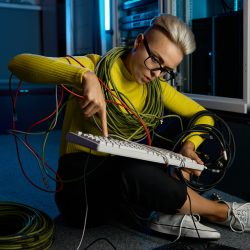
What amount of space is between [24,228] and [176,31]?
888 mm

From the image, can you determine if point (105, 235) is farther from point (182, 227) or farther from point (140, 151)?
point (140, 151)

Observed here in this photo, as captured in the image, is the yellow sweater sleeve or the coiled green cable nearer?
the yellow sweater sleeve

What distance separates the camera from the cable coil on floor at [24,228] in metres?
1.32

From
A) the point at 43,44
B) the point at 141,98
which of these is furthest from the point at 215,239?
the point at 43,44

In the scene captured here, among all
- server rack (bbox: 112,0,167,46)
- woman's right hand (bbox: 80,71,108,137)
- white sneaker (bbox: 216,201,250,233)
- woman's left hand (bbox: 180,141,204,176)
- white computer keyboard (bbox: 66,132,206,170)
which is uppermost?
server rack (bbox: 112,0,167,46)

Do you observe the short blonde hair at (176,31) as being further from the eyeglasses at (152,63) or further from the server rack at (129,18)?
the server rack at (129,18)

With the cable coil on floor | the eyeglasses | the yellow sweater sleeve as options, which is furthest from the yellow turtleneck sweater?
the cable coil on floor

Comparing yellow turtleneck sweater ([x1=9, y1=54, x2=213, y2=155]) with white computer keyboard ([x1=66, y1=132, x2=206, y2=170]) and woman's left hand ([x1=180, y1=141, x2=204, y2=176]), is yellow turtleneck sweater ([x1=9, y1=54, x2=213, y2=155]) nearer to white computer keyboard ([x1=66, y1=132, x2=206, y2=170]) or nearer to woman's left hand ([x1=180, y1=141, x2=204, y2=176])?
woman's left hand ([x1=180, y1=141, x2=204, y2=176])

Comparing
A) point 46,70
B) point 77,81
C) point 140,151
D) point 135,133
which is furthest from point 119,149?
point 135,133

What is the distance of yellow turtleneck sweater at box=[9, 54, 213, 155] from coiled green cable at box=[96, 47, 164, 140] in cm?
4

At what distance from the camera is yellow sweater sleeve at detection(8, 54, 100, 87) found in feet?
3.72

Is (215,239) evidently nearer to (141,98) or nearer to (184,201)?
(184,201)

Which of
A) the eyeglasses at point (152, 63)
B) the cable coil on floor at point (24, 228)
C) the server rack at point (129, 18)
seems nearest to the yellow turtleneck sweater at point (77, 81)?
the eyeglasses at point (152, 63)

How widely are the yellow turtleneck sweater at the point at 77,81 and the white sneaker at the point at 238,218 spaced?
322mm
